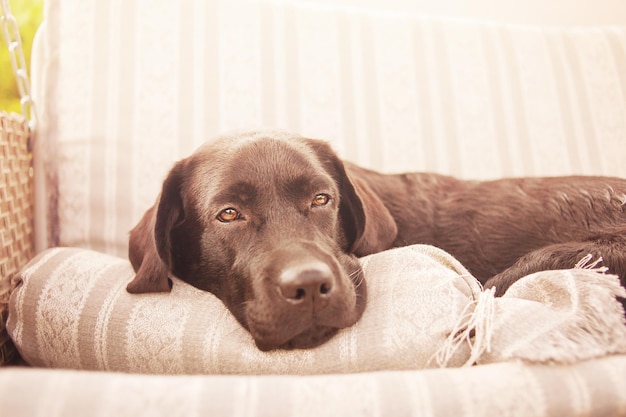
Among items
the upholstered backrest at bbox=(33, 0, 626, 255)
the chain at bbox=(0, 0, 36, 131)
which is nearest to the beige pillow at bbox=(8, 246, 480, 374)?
the upholstered backrest at bbox=(33, 0, 626, 255)

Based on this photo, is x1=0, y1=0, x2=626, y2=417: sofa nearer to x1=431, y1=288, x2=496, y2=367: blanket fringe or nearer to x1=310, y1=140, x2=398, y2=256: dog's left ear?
x1=431, y1=288, x2=496, y2=367: blanket fringe

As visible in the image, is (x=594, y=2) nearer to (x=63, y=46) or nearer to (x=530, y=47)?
(x=530, y=47)

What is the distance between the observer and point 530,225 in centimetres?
201

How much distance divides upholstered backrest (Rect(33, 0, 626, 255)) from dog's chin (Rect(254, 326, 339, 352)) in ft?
3.99

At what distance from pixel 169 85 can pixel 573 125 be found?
2122 millimetres

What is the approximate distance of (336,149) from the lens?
2.18 meters

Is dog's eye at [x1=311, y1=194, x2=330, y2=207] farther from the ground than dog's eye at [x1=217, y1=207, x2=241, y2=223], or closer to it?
farther from the ground

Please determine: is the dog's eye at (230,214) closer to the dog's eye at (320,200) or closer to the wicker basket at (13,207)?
the dog's eye at (320,200)

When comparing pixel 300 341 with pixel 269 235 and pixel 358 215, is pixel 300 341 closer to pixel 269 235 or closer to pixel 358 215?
pixel 269 235

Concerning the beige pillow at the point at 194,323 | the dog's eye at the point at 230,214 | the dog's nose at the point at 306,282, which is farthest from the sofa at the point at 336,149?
the dog's eye at the point at 230,214

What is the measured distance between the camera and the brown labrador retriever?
1369mm

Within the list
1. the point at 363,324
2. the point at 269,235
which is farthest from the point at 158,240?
the point at 363,324

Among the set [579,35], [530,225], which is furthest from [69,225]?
[579,35]

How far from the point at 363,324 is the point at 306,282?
0.68 ft
